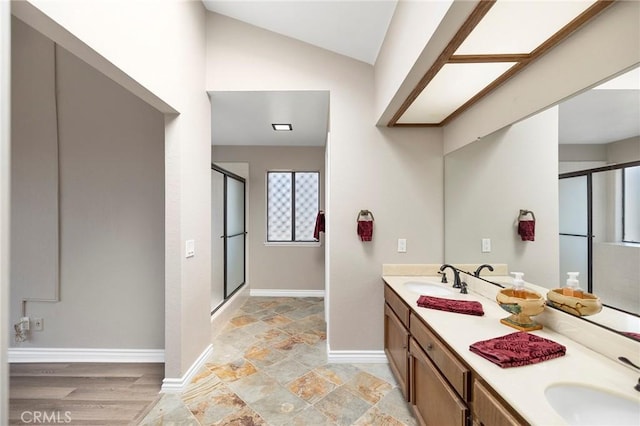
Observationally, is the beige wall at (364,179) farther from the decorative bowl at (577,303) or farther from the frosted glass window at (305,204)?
the frosted glass window at (305,204)

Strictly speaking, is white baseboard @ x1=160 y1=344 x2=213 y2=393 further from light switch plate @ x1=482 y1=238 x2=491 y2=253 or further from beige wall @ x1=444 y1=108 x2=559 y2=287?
light switch plate @ x1=482 y1=238 x2=491 y2=253

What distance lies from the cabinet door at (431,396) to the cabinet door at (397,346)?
110mm

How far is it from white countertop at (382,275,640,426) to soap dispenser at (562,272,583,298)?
207 millimetres

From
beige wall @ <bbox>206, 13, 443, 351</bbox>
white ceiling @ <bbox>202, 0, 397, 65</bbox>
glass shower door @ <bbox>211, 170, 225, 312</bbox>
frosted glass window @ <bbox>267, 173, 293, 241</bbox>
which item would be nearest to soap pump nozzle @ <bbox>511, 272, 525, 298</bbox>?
beige wall @ <bbox>206, 13, 443, 351</bbox>

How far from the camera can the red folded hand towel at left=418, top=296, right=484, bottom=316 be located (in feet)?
5.13

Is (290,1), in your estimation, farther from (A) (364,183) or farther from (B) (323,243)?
(B) (323,243)

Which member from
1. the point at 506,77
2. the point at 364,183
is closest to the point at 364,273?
the point at 364,183

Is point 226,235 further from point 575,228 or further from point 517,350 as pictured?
point 575,228

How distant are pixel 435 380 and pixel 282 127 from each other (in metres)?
3.19

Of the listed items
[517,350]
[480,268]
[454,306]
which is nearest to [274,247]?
[480,268]

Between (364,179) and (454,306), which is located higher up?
(364,179)

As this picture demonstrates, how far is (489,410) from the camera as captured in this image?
3.14 feet

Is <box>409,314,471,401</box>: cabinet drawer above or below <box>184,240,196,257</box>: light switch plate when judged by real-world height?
below

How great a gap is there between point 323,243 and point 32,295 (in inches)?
138
